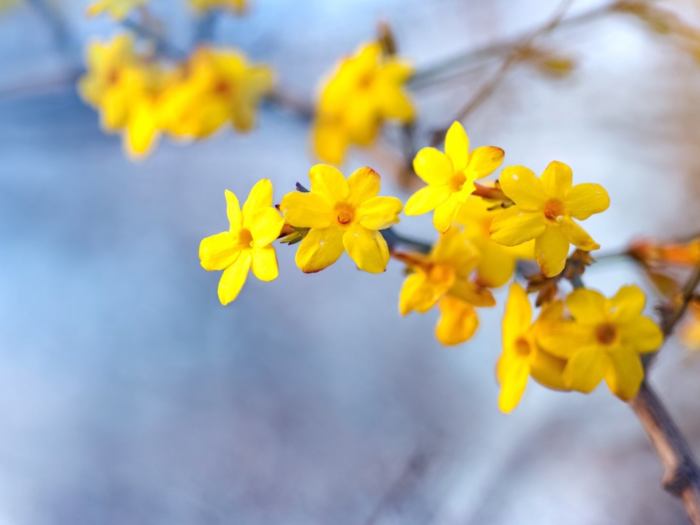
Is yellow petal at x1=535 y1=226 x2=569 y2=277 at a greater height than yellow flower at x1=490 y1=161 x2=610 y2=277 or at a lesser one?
lesser

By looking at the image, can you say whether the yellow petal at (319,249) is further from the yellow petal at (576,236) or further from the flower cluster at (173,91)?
the flower cluster at (173,91)

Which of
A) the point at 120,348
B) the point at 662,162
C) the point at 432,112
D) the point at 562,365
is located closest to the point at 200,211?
the point at 120,348

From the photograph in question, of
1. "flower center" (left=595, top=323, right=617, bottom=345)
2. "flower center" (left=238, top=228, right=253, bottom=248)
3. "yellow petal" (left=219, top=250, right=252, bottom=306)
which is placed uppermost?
"flower center" (left=238, top=228, right=253, bottom=248)

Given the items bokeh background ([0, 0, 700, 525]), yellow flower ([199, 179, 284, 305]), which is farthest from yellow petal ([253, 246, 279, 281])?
bokeh background ([0, 0, 700, 525])

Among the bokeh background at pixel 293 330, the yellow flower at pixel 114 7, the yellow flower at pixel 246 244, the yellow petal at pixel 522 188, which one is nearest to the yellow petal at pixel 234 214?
the yellow flower at pixel 246 244

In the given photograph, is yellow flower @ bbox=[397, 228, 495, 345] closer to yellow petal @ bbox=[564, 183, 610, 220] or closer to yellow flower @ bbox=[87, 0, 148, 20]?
yellow petal @ bbox=[564, 183, 610, 220]

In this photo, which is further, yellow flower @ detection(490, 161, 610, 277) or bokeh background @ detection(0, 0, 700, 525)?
bokeh background @ detection(0, 0, 700, 525)

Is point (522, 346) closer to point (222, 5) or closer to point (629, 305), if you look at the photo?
point (629, 305)
